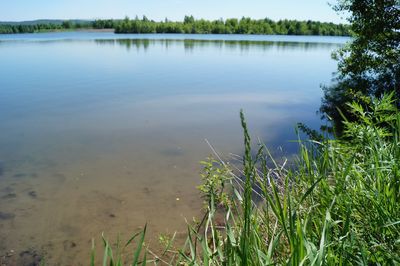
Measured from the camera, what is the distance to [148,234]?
5.60 metres

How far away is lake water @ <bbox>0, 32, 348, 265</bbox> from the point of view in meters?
5.76

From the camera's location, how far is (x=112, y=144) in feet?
32.0

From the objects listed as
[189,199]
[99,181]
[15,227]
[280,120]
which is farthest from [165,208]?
[280,120]

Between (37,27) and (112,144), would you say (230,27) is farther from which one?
(112,144)

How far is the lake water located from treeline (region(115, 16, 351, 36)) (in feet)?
344

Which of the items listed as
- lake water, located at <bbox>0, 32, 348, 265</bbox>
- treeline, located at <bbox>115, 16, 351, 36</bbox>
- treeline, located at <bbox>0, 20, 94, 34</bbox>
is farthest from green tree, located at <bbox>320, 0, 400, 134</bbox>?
treeline, located at <bbox>115, 16, 351, 36</bbox>

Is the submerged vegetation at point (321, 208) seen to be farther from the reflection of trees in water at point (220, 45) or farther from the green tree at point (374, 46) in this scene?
the reflection of trees in water at point (220, 45)

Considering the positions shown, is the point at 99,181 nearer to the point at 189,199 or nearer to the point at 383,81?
the point at 189,199

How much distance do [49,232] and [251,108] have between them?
10.9 meters

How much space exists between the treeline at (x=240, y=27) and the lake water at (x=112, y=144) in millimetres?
104885

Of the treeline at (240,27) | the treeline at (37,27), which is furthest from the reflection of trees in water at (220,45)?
the treeline at (240,27)

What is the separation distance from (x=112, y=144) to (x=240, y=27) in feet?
399

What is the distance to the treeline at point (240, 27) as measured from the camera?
118812mm

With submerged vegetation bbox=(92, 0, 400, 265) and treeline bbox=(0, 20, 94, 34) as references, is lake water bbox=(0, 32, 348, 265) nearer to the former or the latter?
submerged vegetation bbox=(92, 0, 400, 265)
